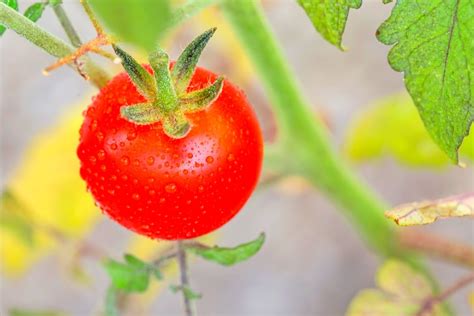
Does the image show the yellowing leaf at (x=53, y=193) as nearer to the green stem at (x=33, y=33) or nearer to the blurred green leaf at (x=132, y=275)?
the blurred green leaf at (x=132, y=275)

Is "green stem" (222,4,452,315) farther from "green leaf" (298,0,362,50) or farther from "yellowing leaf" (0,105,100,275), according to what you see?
"yellowing leaf" (0,105,100,275)

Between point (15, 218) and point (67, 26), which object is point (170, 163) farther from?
point (15, 218)

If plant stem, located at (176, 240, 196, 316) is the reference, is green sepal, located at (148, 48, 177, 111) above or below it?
above

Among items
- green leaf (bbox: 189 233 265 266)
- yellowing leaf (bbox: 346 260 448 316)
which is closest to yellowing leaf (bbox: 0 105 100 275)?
yellowing leaf (bbox: 346 260 448 316)

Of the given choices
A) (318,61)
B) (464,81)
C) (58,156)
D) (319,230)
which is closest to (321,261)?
(319,230)

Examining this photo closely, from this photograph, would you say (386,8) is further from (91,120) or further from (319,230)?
(91,120)

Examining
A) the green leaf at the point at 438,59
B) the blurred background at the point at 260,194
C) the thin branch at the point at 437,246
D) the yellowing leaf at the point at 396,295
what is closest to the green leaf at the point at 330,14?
the green leaf at the point at 438,59

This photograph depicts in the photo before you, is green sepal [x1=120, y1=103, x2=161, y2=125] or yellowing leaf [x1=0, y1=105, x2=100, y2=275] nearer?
green sepal [x1=120, y1=103, x2=161, y2=125]
